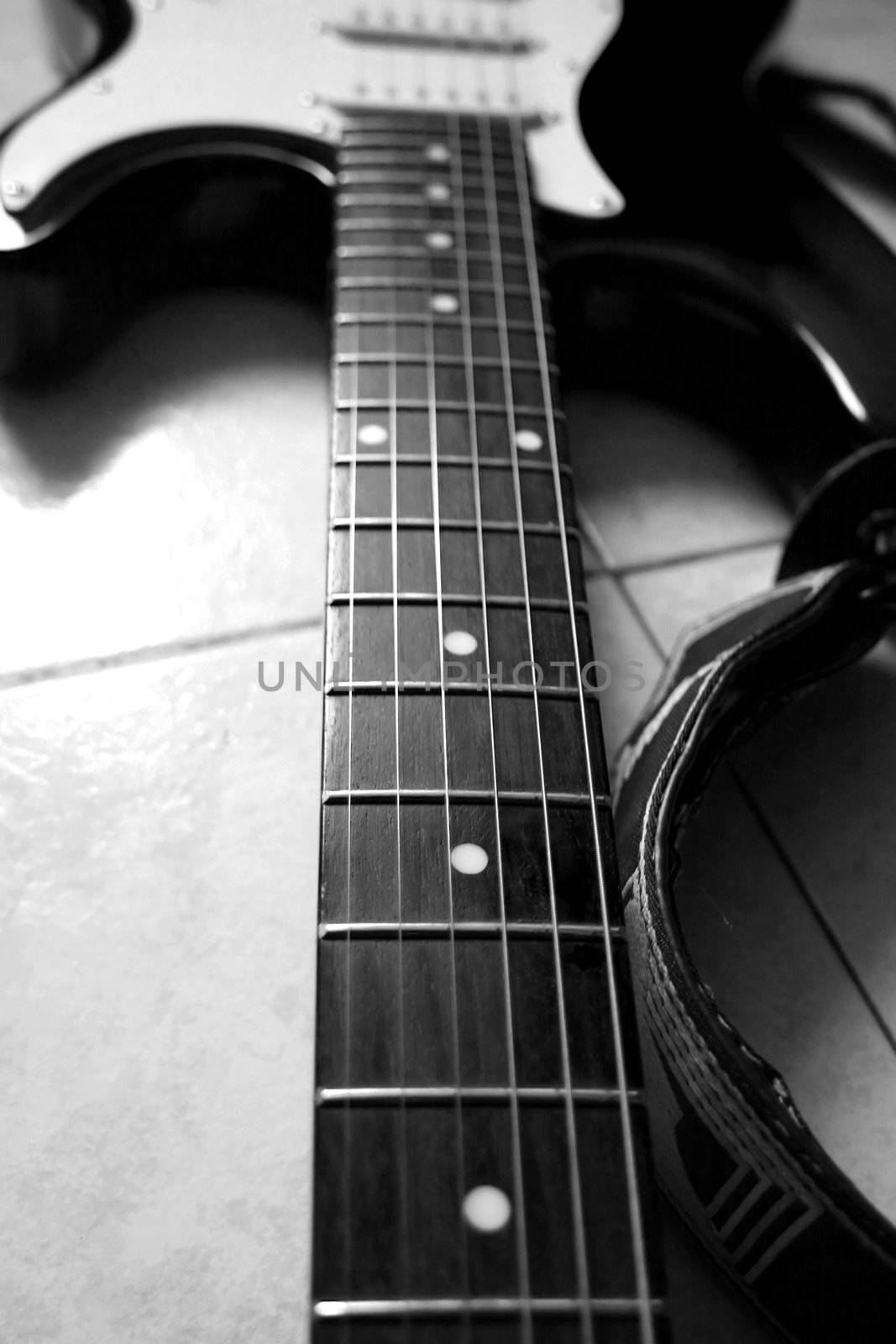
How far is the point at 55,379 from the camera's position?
925mm

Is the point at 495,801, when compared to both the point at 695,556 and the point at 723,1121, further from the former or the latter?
the point at 695,556

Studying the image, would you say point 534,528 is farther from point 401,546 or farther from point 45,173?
point 45,173

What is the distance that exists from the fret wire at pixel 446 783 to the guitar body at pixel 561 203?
0.17 meters

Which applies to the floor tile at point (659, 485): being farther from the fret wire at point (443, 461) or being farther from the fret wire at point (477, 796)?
the fret wire at point (477, 796)

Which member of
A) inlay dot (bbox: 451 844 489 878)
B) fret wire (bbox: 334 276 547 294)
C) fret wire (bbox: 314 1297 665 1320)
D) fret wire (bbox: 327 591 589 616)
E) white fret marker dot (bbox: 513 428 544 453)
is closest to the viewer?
fret wire (bbox: 314 1297 665 1320)

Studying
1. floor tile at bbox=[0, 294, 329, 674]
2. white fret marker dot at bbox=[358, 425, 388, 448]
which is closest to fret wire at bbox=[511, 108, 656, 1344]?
white fret marker dot at bbox=[358, 425, 388, 448]

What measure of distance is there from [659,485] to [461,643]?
1.27 feet

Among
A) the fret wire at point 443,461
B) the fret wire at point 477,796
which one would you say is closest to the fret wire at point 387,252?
the fret wire at point 443,461

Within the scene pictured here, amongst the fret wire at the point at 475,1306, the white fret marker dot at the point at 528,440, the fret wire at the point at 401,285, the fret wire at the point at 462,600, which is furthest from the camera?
the fret wire at the point at 401,285

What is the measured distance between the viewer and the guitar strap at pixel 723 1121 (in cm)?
48

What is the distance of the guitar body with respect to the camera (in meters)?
0.86

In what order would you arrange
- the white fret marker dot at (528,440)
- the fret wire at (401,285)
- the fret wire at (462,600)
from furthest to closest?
the fret wire at (401,285) < the white fret marker dot at (528,440) < the fret wire at (462,600)

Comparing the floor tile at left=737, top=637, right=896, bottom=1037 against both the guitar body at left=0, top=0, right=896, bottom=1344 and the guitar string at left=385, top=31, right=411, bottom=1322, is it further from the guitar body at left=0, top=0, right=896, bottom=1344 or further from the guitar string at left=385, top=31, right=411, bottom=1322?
the guitar string at left=385, top=31, right=411, bottom=1322

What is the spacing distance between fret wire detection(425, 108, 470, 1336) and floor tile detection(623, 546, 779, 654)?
23 centimetres
